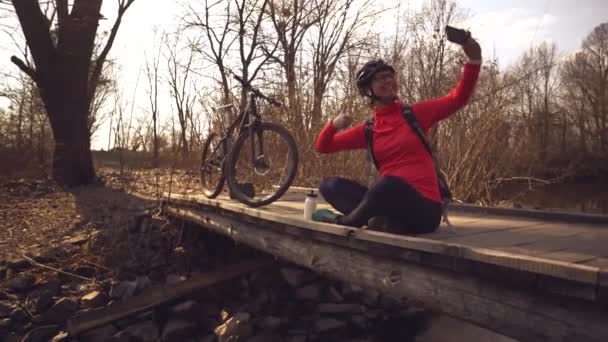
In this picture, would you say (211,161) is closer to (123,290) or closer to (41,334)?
(123,290)

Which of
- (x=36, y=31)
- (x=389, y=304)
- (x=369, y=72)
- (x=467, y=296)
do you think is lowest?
(x=389, y=304)

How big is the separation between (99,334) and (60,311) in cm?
49

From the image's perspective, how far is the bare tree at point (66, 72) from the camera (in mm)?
8539

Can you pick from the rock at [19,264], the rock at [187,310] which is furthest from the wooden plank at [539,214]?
the rock at [19,264]

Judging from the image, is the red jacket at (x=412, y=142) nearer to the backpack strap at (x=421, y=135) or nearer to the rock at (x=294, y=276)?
the backpack strap at (x=421, y=135)

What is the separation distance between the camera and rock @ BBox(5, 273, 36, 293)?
15.1ft

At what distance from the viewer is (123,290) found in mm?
4676

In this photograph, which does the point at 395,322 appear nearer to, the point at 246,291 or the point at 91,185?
the point at 246,291

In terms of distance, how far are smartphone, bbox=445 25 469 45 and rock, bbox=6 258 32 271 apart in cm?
497

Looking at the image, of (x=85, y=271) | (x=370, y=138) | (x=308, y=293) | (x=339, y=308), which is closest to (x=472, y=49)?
(x=370, y=138)

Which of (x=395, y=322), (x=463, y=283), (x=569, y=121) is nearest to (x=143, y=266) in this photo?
(x=395, y=322)

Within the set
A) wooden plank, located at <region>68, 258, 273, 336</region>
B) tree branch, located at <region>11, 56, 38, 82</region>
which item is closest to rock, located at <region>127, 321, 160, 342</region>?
wooden plank, located at <region>68, 258, 273, 336</region>

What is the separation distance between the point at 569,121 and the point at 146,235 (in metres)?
21.6

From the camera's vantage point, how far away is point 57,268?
16.3 ft
